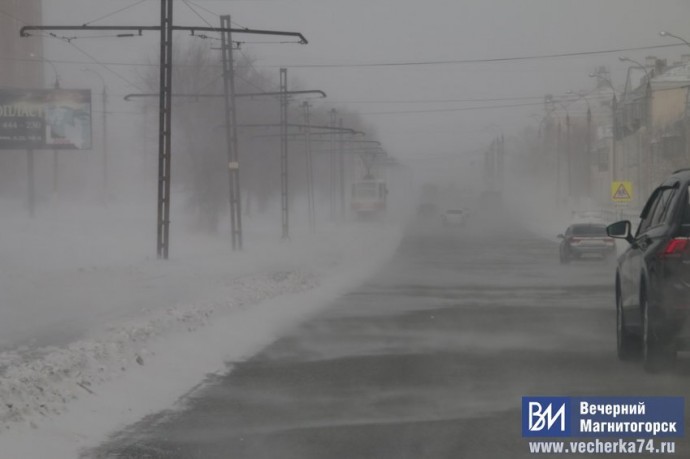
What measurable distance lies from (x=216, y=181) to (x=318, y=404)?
2225 inches

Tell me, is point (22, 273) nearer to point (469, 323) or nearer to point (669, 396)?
point (469, 323)

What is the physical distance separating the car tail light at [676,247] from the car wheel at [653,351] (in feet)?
2.42

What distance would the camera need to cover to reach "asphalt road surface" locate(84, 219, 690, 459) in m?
8.96

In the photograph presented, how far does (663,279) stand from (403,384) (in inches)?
108

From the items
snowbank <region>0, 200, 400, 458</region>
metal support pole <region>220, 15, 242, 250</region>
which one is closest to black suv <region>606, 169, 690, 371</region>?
snowbank <region>0, 200, 400, 458</region>

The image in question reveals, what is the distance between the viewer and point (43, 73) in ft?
356

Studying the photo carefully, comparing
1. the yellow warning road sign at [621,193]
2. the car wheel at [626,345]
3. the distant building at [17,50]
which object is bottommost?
the car wheel at [626,345]

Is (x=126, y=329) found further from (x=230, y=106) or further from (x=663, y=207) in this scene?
(x=230, y=106)

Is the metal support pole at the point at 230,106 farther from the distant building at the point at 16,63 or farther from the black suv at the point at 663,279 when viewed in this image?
the distant building at the point at 16,63

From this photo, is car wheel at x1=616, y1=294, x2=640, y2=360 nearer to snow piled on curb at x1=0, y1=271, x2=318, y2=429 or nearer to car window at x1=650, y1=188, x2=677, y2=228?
car window at x1=650, y1=188, x2=677, y2=228

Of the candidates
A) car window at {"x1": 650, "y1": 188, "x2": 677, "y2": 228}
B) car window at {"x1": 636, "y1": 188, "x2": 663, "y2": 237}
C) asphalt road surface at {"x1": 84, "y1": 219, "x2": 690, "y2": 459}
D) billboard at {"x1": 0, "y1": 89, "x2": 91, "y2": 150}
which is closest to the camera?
asphalt road surface at {"x1": 84, "y1": 219, "x2": 690, "y2": 459}

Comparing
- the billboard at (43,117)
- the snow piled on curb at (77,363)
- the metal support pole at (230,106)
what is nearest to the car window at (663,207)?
the snow piled on curb at (77,363)

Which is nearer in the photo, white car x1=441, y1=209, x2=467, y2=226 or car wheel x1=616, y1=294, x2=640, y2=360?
car wheel x1=616, y1=294, x2=640, y2=360

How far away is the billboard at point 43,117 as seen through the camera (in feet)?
199
